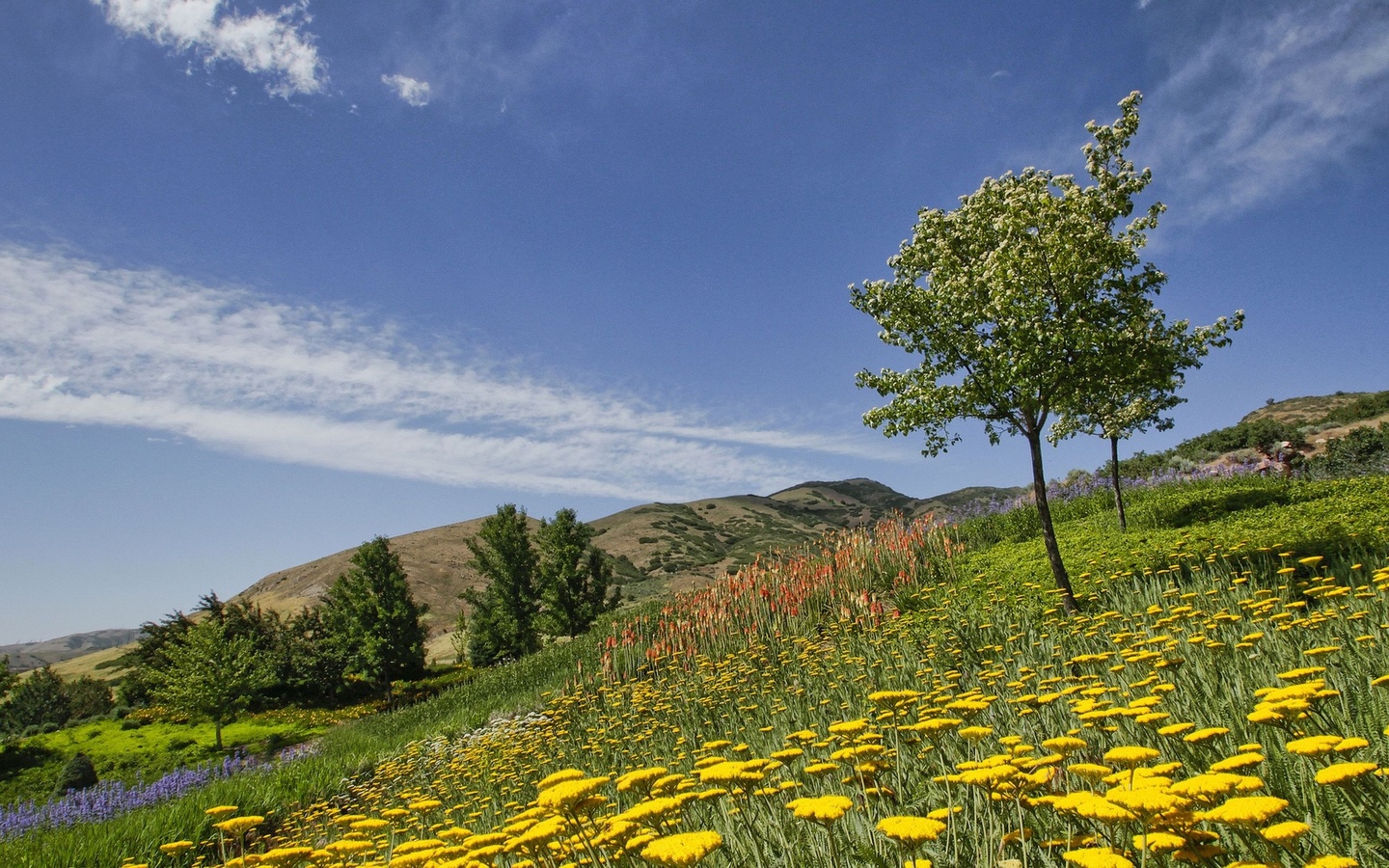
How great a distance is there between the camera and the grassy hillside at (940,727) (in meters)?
2.28

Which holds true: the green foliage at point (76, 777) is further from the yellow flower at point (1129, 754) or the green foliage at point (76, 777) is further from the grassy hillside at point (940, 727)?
the yellow flower at point (1129, 754)

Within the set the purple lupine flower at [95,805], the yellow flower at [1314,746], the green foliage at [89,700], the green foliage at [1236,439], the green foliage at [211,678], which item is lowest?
the green foliage at [89,700]

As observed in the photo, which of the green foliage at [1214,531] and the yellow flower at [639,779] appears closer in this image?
the yellow flower at [639,779]

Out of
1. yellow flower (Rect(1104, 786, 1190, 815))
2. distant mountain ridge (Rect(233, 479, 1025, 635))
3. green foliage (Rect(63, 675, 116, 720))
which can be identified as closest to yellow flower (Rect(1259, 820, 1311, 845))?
yellow flower (Rect(1104, 786, 1190, 815))

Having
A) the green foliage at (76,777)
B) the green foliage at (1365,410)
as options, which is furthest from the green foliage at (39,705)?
the green foliage at (1365,410)

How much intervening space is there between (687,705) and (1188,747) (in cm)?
633

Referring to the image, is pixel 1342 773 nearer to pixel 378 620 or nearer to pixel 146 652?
pixel 378 620

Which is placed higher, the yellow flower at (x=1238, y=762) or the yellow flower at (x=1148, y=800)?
the yellow flower at (x=1148, y=800)

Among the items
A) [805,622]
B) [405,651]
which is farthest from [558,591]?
[805,622]

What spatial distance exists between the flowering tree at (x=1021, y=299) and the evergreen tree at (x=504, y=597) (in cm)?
2520

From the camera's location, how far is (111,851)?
6574 millimetres

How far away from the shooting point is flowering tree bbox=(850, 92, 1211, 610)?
8430mm

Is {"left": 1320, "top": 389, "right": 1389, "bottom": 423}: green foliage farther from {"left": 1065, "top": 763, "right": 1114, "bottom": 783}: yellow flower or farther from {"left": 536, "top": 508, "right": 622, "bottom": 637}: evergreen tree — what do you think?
{"left": 1065, "top": 763, "right": 1114, "bottom": 783}: yellow flower

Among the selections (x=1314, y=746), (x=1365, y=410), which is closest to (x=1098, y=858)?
(x=1314, y=746)
